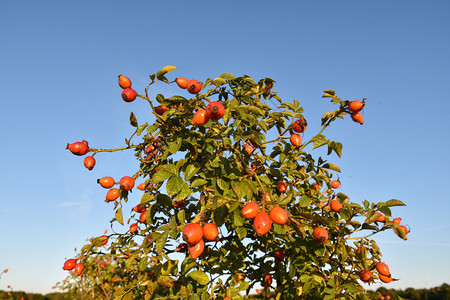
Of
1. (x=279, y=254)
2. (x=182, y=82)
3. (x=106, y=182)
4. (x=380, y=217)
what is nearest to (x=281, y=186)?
(x=279, y=254)

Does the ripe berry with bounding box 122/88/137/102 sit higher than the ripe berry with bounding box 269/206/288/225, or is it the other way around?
the ripe berry with bounding box 122/88/137/102

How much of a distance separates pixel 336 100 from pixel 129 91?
6.01ft

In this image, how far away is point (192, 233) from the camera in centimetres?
196

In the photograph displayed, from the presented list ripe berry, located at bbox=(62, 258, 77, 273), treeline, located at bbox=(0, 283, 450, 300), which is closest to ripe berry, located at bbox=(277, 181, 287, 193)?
ripe berry, located at bbox=(62, 258, 77, 273)

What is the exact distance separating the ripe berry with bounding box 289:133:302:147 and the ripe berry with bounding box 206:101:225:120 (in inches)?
44.5

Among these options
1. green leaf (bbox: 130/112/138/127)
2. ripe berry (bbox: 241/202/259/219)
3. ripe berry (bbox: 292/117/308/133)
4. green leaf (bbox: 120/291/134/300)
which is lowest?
green leaf (bbox: 120/291/134/300)

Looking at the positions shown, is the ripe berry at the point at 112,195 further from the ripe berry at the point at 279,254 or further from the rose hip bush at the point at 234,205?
the ripe berry at the point at 279,254

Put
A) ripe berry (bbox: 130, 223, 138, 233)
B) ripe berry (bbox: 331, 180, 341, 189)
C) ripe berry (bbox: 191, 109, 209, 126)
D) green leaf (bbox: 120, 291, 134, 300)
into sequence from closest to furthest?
ripe berry (bbox: 191, 109, 209, 126)
green leaf (bbox: 120, 291, 134, 300)
ripe berry (bbox: 130, 223, 138, 233)
ripe berry (bbox: 331, 180, 341, 189)

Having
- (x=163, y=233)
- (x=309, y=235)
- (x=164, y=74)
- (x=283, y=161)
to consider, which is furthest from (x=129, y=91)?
(x=309, y=235)

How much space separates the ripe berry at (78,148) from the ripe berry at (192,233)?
1.32 metres

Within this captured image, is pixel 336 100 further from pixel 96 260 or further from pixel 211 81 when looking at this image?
pixel 96 260

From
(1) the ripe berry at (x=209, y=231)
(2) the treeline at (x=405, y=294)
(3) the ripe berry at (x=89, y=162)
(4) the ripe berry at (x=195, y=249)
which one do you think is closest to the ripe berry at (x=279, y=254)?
(4) the ripe berry at (x=195, y=249)

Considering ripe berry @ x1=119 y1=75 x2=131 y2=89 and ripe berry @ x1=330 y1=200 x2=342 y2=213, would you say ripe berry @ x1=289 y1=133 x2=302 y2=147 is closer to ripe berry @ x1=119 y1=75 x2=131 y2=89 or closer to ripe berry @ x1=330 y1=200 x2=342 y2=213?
ripe berry @ x1=330 y1=200 x2=342 y2=213

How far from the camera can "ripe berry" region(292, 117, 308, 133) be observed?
3135 mm
